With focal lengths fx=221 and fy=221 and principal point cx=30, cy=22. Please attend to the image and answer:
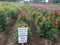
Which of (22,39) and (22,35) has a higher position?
(22,35)

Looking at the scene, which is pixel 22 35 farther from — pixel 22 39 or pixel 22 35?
pixel 22 39

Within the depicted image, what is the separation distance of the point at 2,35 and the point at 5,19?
1.50 metres

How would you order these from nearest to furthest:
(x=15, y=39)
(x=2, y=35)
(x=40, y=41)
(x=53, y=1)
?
(x=15, y=39), (x=40, y=41), (x=2, y=35), (x=53, y=1)

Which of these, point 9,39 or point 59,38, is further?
point 59,38

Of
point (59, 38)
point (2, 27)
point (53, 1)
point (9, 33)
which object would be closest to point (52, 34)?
point (59, 38)

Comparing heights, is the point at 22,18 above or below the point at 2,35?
above

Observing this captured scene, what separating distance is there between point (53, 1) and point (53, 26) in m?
44.2

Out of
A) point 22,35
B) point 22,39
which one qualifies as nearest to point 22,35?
point 22,35

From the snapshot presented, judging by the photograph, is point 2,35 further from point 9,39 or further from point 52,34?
point 52,34

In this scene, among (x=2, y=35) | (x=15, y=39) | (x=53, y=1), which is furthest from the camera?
(x=53, y=1)

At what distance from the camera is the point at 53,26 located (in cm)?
952

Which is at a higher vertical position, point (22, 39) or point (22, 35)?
point (22, 35)

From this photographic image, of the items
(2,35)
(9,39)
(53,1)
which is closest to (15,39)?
(9,39)

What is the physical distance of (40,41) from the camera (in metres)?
9.21
